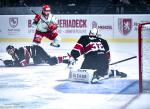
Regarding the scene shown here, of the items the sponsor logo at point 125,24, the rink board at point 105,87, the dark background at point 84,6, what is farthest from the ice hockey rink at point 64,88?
the dark background at point 84,6

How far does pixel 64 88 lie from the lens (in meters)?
3.43

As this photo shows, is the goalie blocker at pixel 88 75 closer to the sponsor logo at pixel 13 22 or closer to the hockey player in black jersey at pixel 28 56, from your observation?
the hockey player in black jersey at pixel 28 56

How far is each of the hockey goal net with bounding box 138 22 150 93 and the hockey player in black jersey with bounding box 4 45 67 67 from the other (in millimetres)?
737

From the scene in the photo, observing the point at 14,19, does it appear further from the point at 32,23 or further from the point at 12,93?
the point at 12,93

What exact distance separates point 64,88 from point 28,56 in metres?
0.60

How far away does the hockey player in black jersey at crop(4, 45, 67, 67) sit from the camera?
3785 mm

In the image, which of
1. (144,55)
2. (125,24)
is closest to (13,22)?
(125,24)

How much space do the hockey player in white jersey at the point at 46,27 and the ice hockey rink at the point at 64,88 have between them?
69 millimetres

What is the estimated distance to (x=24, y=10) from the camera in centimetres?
370

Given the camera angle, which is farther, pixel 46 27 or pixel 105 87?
pixel 46 27

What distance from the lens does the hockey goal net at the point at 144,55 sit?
3352 millimetres

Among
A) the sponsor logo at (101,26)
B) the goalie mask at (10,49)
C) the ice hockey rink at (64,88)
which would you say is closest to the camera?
the ice hockey rink at (64,88)

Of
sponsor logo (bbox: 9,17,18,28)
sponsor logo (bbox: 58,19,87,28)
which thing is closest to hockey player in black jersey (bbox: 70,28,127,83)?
sponsor logo (bbox: 58,19,87,28)

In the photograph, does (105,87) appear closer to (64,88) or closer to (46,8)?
(64,88)
